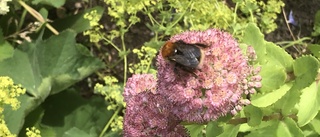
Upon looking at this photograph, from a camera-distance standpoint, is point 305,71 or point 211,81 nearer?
point 211,81

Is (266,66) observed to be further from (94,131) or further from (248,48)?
(94,131)

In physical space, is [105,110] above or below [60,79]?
below

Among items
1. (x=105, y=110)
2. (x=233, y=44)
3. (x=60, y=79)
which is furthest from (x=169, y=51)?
(x=105, y=110)

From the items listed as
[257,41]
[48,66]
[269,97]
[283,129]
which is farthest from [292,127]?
[48,66]

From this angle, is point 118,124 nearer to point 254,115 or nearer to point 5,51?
point 5,51

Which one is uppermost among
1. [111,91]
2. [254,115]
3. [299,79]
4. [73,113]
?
[299,79]

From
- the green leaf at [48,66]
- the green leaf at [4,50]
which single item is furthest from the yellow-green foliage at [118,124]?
the green leaf at [4,50]
